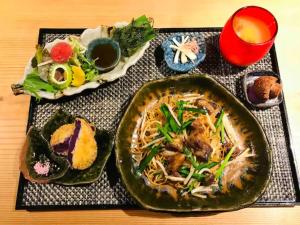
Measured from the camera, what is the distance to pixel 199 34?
91.9 inches

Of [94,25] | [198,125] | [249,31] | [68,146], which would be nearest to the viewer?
[68,146]

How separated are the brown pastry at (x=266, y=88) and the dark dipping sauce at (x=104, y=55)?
2.88ft

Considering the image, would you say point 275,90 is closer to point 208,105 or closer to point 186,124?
point 208,105

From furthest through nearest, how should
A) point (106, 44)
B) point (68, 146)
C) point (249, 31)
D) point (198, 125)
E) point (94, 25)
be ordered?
1. point (94, 25)
2. point (106, 44)
3. point (249, 31)
4. point (198, 125)
5. point (68, 146)

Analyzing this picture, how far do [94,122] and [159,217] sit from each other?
2.22ft

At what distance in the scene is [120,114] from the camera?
2.12 metres

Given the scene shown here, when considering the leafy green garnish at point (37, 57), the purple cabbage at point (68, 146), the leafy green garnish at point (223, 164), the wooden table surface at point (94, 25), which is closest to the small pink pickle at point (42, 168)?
the purple cabbage at point (68, 146)

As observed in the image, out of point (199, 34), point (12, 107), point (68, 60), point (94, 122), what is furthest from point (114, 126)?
point (199, 34)

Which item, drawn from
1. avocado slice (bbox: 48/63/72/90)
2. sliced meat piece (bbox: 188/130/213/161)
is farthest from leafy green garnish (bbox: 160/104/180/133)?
avocado slice (bbox: 48/63/72/90)

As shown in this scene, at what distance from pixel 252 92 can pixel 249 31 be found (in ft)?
1.19

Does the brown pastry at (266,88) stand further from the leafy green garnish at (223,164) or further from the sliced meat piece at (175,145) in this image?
the sliced meat piece at (175,145)

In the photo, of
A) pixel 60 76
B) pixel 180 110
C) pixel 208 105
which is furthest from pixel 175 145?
pixel 60 76

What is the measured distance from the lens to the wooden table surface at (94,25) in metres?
1.93

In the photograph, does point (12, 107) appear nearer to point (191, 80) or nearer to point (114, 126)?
point (114, 126)
